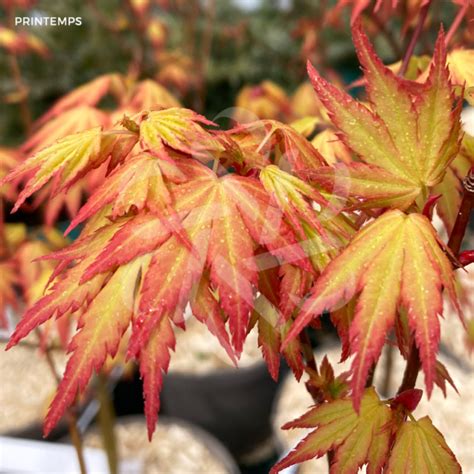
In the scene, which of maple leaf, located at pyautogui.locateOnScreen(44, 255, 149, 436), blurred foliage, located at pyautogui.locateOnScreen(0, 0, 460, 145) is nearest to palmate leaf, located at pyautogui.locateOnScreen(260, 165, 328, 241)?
maple leaf, located at pyautogui.locateOnScreen(44, 255, 149, 436)

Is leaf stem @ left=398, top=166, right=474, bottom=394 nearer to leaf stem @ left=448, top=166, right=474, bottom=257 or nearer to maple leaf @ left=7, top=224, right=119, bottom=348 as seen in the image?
leaf stem @ left=448, top=166, right=474, bottom=257

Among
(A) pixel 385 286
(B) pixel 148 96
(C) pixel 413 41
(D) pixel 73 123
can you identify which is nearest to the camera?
(A) pixel 385 286

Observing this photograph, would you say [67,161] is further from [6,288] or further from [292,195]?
[6,288]

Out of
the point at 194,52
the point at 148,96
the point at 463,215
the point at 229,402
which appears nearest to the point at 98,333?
the point at 463,215

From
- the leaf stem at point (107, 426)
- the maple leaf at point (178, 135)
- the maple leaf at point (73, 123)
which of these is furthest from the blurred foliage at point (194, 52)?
the maple leaf at point (178, 135)

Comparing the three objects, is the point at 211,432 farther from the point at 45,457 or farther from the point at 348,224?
the point at 348,224

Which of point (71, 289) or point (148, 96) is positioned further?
point (148, 96)
